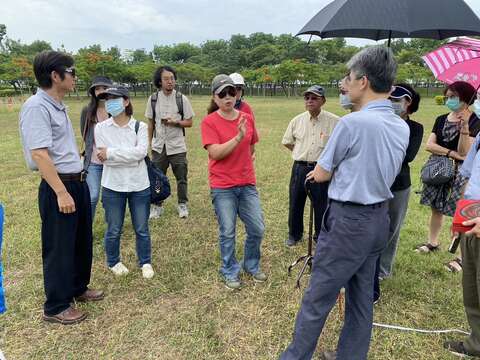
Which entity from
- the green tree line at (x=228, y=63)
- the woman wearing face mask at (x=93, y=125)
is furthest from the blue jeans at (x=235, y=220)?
the green tree line at (x=228, y=63)

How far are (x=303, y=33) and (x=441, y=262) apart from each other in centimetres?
290

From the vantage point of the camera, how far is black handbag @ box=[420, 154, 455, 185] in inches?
144

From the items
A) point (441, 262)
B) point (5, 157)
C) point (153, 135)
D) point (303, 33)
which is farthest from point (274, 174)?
point (5, 157)

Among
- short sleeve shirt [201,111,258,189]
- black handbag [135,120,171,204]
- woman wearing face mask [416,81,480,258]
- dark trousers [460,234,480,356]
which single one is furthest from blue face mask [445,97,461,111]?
black handbag [135,120,171,204]

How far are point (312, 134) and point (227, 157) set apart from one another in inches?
49.1

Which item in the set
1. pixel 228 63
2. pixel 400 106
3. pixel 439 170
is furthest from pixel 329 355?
pixel 228 63

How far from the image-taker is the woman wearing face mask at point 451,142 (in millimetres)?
3342

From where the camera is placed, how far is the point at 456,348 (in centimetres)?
260

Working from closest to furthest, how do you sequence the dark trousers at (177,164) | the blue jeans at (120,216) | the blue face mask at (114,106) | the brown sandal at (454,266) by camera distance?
1. the blue face mask at (114,106)
2. the blue jeans at (120,216)
3. the brown sandal at (454,266)
4. the dark trousers at (177,164)

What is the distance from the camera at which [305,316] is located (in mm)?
2135

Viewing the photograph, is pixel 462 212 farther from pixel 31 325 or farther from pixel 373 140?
pixel 31 325

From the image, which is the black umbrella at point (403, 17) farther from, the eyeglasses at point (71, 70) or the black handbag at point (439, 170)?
the eyeglasses at point (71, 70)

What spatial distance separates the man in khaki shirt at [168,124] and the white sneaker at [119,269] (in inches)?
61.9

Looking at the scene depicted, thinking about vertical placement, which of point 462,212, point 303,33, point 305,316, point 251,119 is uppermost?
point 303,33
